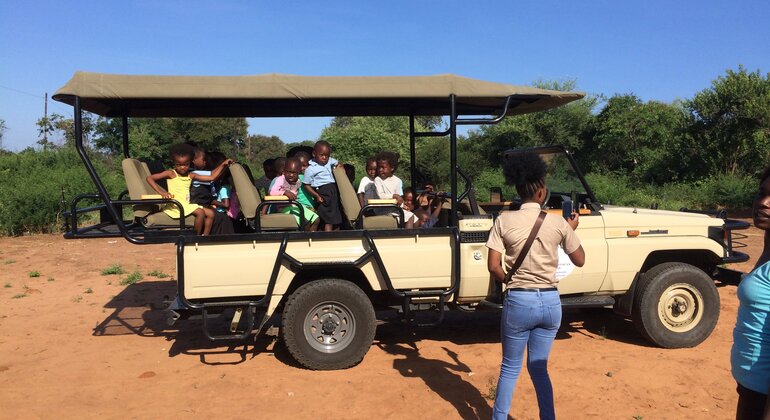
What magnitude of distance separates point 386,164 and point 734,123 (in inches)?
728

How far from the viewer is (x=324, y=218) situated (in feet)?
17.4

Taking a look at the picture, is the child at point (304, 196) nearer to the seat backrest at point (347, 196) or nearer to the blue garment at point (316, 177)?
the blue garment at point (316, 177)

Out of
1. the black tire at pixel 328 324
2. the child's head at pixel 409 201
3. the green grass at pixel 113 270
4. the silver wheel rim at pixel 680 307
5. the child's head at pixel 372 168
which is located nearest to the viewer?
the black tire at pixel 328 324

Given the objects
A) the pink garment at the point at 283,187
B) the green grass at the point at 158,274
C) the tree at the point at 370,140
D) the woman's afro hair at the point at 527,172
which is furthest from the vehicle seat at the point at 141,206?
the tree at the point at 370,140

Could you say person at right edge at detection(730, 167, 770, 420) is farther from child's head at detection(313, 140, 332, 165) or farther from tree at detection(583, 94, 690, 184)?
tree at detection(583, 94, 690, 184)

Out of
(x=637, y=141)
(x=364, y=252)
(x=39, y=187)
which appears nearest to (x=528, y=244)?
(x=364, y=252)

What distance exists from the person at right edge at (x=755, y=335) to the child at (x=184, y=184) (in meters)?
4.06

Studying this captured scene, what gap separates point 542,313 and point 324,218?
2.66 metres

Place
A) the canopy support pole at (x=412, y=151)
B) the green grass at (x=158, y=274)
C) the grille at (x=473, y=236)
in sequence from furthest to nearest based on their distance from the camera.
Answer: the green grass at (x=158, y=274) < the canopy support pole at (x=412, y=151) < the grille at (x=473, y=236)

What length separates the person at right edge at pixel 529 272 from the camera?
313cm

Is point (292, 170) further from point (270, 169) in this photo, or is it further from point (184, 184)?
point (270, 169)

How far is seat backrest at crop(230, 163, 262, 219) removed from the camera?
16.1ft

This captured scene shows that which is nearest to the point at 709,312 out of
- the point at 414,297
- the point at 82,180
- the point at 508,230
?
the point at 414,297

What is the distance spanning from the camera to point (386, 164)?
6289 mm
